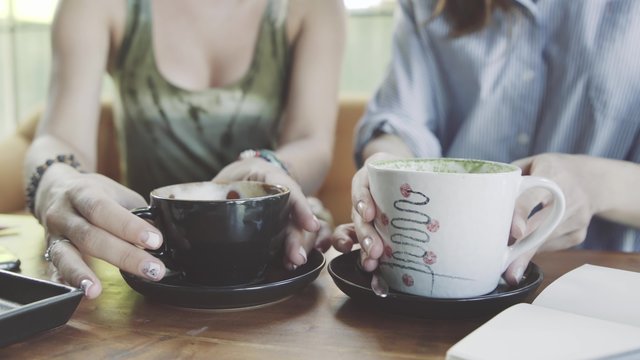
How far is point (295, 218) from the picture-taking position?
60 cm

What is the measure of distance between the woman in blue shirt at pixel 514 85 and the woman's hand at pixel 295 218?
278 millimetres

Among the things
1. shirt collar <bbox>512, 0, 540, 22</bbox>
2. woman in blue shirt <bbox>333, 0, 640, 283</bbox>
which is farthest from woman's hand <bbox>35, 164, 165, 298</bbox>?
shirt collar <bbox>512, 0, 540, 22</bbox>

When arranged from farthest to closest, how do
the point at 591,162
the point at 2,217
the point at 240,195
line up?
the point at 2,217, the point at 591,162, the point at 240,195

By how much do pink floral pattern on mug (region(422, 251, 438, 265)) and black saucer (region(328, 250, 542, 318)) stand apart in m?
0.03

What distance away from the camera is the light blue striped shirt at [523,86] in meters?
0.94

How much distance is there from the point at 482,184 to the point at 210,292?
0.22 metres

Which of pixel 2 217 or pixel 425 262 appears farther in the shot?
pixel 2 217

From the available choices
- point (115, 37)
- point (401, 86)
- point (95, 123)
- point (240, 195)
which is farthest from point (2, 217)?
point (401, 86)

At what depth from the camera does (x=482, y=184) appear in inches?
18.4

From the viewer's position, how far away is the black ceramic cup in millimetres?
491

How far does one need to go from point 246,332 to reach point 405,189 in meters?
0.16

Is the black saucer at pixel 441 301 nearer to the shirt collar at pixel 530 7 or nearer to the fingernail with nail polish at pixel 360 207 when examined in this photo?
the fingernail with nail polish at pixel 360 207

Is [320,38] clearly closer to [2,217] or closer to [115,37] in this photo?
[115,37]

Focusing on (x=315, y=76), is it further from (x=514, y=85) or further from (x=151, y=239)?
(x=151, y=239)
